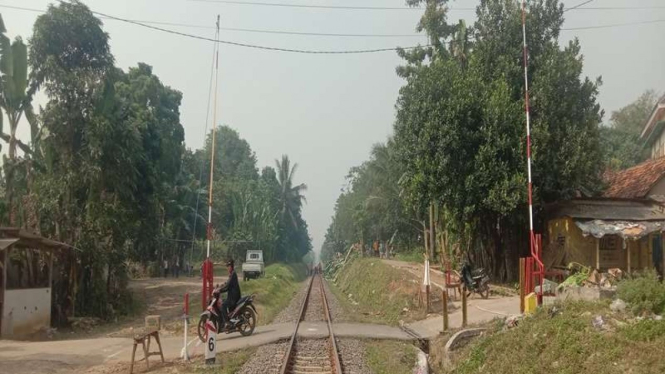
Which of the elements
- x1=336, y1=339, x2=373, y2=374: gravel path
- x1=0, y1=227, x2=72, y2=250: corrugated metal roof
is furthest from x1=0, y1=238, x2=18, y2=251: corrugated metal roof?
x1=336, y1=339, x2=373, y2=374: gravel path

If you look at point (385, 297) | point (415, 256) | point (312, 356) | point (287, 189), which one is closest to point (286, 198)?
point (287, 189)

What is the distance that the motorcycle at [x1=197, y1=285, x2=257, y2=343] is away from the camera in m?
12.8

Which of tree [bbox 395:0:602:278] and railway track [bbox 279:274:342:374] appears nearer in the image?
railway track [bbox 279:274:342:374]

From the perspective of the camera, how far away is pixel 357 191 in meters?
68.8

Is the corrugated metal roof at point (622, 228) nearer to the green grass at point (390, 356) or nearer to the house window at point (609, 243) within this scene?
the house window at point (609, 243)

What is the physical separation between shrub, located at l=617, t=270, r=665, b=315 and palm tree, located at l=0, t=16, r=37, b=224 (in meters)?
18.4

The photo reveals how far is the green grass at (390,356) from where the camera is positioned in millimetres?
10625

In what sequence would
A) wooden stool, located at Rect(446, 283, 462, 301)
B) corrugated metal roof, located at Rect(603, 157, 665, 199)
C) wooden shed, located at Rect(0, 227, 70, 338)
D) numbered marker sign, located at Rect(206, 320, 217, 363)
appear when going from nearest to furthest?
numbered marker sign, located at Rect(206, 320, 217, 363) → wooden shed, located at Rect(0, 227, 70, 338) → wooden stool, located at Rect(446, 283, 462, 301) → corrugated metal roof, located at Rect(603, 157, 665, 199)

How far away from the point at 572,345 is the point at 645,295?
4.85 feet

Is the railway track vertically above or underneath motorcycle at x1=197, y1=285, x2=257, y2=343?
underneath

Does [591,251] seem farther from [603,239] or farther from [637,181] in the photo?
[637,181]

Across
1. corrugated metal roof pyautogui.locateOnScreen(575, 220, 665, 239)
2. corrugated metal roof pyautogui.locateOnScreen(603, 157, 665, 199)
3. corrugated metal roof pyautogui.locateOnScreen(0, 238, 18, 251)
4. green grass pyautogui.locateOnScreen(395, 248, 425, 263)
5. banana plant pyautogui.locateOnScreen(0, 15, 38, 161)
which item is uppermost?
banana plant pyautogui.locateOnScreen(0, 15, 38, 161)

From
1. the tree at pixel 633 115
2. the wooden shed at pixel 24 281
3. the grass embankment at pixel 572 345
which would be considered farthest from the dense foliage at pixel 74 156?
the tree at pixel 633 115

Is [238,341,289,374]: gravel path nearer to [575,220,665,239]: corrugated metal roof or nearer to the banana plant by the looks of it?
[575,220,665,239]: corrugated metal roof
